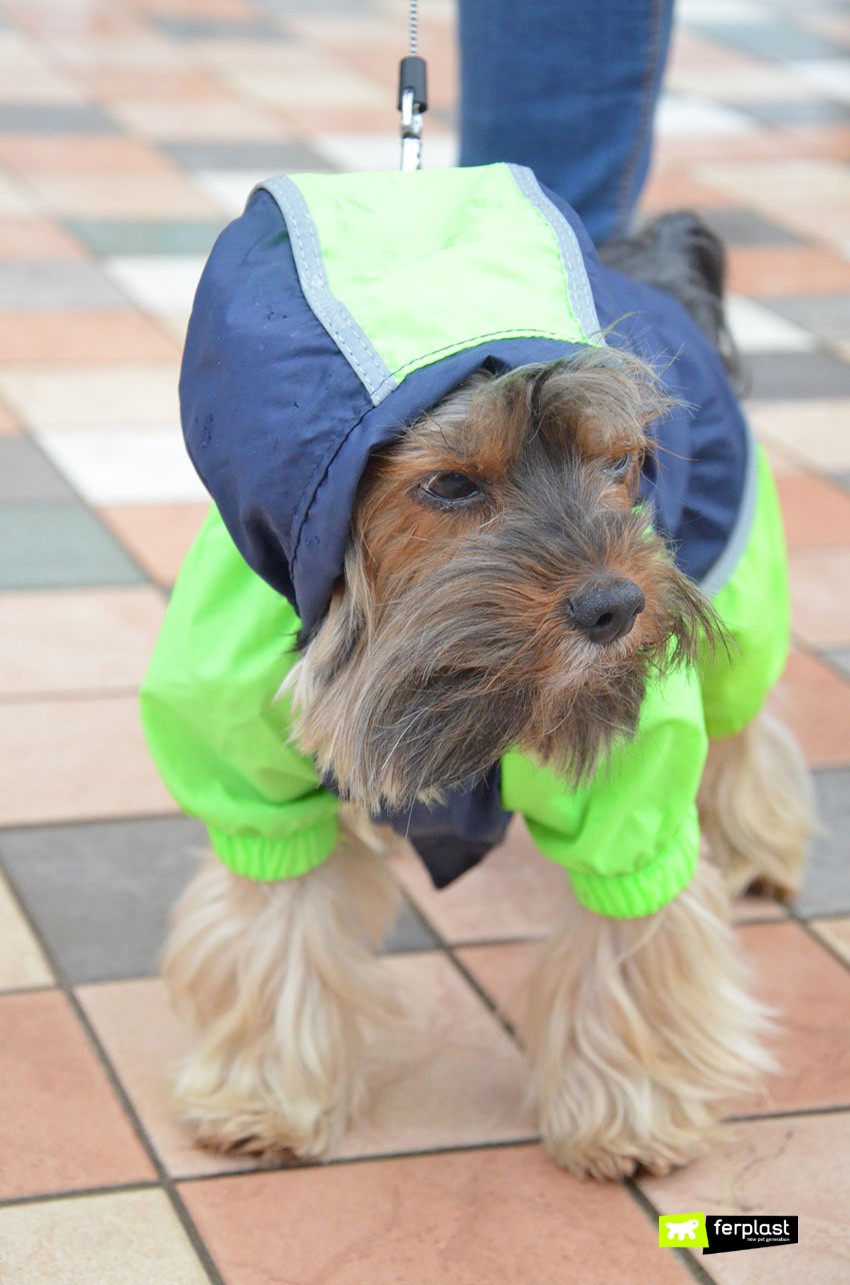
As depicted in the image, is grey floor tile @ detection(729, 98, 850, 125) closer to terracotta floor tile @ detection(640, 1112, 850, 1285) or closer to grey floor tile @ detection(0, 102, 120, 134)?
grey floor tile @ detection(0, 102, 120, 134)

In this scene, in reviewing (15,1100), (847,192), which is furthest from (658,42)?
(847,192)

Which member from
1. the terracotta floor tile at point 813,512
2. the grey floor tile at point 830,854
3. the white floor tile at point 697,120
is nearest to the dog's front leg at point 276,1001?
the grey floor tile at point 830,854

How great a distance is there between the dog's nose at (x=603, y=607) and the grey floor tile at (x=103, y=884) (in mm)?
998

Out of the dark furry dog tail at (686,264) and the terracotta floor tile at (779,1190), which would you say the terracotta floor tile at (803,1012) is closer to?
the terracotta floor tile at (779,1190)

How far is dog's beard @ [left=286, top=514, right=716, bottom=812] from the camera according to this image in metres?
1.74

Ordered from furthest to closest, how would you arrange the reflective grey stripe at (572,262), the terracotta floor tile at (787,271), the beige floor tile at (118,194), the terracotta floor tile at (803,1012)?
the beige floor tile at (118,194)
the terracotta floor tile at (787,271)
the terracotta floor tile at (803,1012)
the reflective grey stripe at (572,262)

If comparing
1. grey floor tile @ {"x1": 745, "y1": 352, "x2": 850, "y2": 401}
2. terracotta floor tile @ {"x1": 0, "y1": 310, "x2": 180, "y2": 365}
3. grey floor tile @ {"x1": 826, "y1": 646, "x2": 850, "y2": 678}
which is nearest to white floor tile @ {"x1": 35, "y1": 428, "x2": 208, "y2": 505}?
terracotta floor tile @ {"x1": 0, "y1": 310, "x2": 180, "y2": 365}

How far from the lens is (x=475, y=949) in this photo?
2607mm

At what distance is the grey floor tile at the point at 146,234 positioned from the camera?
5.36 meters

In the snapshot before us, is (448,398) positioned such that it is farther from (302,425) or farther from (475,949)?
(475,949)

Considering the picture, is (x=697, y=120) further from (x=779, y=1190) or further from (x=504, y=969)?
(x=779, y=1190)

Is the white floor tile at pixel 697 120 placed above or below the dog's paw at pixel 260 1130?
below

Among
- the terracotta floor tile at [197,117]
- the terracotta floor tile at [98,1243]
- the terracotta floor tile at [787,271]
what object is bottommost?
the terracotta floor tile at [197,117]

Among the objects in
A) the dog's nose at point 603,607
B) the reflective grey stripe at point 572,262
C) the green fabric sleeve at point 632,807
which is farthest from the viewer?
the green fabric sleeve at point 632,807
